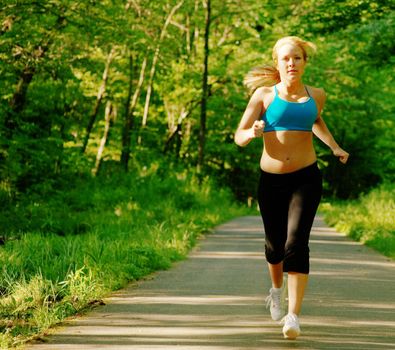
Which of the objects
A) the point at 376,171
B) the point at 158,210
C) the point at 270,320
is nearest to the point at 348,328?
the point at 270,320

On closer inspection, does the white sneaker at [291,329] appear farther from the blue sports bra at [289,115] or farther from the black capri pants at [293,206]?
the blue sports bra at [289,115]

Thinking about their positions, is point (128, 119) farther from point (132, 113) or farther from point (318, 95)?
point (318, 95)

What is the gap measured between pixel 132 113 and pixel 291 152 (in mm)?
29918

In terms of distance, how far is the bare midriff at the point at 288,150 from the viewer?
6328mm

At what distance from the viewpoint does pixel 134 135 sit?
36125 millimetres

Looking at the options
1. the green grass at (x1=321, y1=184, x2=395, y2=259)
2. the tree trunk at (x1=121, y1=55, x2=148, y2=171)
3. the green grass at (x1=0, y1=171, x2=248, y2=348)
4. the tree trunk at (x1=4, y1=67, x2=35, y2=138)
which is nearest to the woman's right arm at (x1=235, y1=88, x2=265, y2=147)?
the green grass at (x1=0, y1=171, x2=248, y2=348)

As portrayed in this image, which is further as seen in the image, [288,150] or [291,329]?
[288,150]

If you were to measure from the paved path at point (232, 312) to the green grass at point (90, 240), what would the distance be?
0.31 metres

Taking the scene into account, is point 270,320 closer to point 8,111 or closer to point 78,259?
point 78,259

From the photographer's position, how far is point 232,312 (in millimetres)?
7273

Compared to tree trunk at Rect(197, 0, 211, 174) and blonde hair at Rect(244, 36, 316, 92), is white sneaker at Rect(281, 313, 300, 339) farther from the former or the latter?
tree trunk at Rect(197, 0, 211, 174)

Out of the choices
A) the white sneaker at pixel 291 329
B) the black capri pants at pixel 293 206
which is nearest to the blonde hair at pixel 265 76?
the black capri pants at pixel 293 206

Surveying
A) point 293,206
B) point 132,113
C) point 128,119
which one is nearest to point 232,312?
point 293,206

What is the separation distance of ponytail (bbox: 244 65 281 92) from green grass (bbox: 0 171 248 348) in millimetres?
2310
